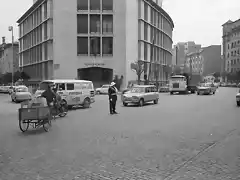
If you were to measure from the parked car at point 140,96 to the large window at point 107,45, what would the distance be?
93.0 ft

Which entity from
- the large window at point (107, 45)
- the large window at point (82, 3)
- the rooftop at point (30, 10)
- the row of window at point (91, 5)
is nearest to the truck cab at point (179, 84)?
the large window at point (107, 45)

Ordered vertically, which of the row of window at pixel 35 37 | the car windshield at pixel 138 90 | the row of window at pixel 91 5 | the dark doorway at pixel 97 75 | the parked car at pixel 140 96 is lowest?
the parked car at pixel 140 96

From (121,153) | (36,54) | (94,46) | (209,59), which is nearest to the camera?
(121,153)

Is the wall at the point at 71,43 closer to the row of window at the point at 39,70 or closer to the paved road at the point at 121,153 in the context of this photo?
the row of window at the point at 39,70

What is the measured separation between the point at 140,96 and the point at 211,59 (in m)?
→ 113

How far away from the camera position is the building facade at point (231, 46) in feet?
347

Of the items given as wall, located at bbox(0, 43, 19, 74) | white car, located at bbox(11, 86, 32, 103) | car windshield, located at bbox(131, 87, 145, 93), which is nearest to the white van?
car windshield, located at bbox(131, 87, 145, 93)

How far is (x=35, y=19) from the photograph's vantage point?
6381 cm

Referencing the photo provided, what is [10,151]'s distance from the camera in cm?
742

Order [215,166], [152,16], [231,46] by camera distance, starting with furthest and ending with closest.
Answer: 1. [231,46]
2. [152,16]
3. [215,166]

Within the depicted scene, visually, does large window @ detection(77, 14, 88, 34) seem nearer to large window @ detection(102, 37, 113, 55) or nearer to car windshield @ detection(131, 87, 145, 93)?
large window @ detection(102, 37, 113, 55)

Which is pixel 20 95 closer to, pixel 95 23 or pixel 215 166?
pixel 215 166

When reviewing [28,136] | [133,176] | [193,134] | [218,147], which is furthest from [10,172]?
→ [193,134]

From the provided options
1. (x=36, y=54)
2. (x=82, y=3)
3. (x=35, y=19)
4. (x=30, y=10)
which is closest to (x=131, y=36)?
(x=82, y=3)
